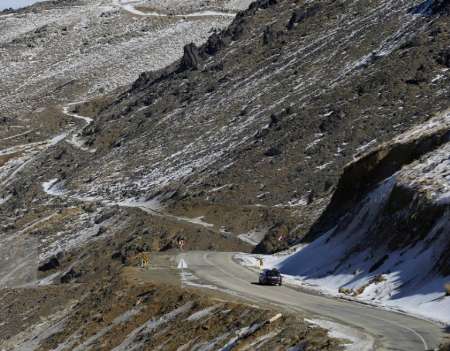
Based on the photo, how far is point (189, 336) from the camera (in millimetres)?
26688

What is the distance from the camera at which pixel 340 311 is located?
26578 millimetres

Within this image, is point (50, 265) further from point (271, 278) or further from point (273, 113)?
point (271, 278)

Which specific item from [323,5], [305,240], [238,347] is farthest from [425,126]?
[323,5]

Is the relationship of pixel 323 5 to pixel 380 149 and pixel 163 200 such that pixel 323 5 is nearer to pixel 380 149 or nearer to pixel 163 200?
pixel 163 200

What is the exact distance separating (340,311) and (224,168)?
160 feet

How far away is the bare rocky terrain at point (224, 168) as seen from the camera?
32.6m

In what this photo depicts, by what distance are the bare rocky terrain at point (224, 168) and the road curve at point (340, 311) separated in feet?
4.46

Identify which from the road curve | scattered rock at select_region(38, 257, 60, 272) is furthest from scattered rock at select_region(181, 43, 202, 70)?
the road curve

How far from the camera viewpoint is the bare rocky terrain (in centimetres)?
3256

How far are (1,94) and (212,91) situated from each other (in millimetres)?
60108

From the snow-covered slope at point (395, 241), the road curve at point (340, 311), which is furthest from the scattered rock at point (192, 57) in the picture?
the road curve at point (340, 311)

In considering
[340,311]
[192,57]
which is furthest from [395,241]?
[192,57]

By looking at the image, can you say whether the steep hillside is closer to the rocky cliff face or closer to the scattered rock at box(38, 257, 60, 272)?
the scattered rock at box(38, 257, 60, 272)

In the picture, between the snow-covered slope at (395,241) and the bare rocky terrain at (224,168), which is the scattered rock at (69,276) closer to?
the bare rocky terrain at (224,168)
